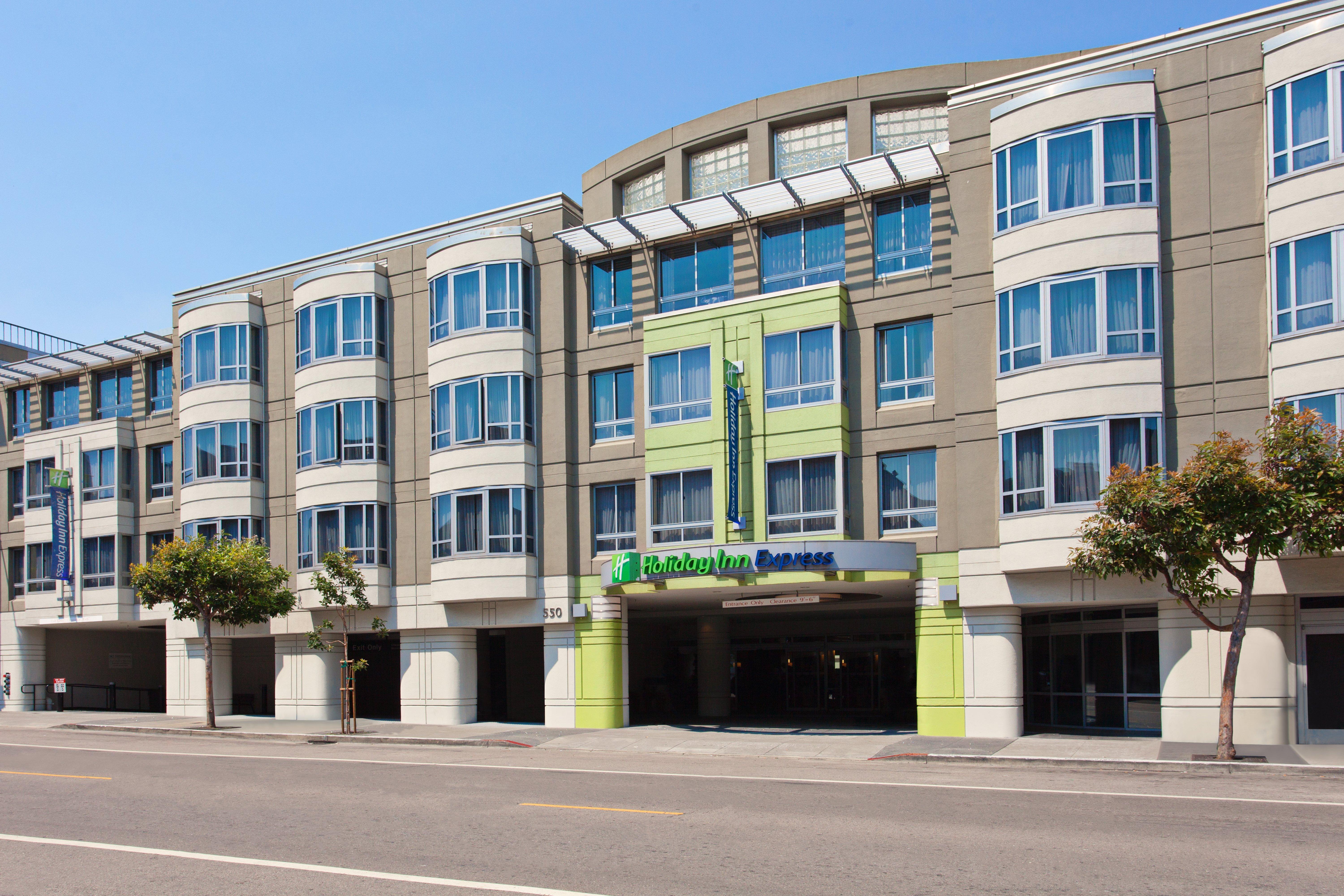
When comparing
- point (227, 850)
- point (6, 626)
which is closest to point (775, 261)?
point (227, 850)

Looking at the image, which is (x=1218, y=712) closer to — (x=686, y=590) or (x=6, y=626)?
(x=686, y=590)

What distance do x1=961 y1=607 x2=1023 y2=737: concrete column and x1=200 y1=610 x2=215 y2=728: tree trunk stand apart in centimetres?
1998

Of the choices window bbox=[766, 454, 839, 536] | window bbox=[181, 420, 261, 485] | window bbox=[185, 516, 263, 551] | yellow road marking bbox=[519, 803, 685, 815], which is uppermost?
window bbox=[181, 420, 261, 485]

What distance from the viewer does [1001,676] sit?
950 inches

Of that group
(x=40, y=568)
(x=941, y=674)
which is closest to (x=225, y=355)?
(x=40, y=568)

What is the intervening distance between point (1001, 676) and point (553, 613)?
38.4 feet

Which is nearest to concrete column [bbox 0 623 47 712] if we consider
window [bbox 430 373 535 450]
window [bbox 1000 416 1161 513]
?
window [bbox 430 373 535 450]

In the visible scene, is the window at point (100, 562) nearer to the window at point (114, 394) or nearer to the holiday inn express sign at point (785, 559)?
the window at point (114, 394)

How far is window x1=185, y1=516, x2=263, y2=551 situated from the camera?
34844 millimetres

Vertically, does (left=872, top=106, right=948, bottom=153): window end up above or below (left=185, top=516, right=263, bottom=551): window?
above

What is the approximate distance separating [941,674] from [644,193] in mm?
15968

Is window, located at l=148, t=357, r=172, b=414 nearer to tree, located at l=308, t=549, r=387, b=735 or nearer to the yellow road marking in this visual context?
tree, located at l=308, t=549, r=387, b=735

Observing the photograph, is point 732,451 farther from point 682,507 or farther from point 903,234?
point 903,234

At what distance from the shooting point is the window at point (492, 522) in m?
29.9
